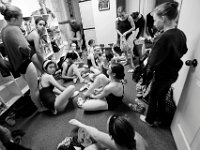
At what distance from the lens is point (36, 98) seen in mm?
1847

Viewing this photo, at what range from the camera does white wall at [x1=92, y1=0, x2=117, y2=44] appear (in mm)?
4086

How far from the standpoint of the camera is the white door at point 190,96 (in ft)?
3.10

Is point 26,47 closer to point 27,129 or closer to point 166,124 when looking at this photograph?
point 27,129

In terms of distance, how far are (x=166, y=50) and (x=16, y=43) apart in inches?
69.7

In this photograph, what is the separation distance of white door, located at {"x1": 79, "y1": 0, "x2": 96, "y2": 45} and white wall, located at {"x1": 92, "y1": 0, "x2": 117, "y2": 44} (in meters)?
0.40

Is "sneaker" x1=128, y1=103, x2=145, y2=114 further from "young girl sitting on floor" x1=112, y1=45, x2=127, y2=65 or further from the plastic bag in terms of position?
the plastic bag

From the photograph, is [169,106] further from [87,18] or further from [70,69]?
[87,18]

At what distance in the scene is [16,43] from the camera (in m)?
1.56

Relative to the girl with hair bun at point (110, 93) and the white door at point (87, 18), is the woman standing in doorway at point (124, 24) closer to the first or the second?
the white door at point (87, 18)

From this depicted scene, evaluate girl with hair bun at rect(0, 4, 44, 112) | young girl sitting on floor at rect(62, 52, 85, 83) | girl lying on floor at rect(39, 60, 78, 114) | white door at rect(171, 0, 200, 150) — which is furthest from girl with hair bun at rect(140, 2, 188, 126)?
young girl sitting on floor at rect(62, 52, 85, 83)

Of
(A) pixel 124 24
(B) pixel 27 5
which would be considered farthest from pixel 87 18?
(B) pixel 27 5

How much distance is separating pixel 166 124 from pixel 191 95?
2.26ft

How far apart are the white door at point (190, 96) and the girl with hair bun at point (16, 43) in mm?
1894

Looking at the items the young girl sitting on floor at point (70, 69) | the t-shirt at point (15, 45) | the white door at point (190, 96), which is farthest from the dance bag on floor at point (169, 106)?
the t-shirt at point (15, 45)
